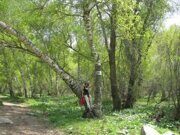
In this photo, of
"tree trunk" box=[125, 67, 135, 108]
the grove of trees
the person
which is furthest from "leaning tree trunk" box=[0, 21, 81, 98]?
"tree trunk" box=[125, 67, 135, 108]

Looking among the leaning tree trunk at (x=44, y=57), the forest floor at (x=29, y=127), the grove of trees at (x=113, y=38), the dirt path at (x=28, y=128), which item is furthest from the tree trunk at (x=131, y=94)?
the dirt path at (x=28, y=128)

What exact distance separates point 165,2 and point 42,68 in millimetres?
41402

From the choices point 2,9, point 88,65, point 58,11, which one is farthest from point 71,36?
point 58,11

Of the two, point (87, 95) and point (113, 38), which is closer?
point (87, 95)

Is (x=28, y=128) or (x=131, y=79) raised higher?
(x=131, y=79)

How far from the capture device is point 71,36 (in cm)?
5003

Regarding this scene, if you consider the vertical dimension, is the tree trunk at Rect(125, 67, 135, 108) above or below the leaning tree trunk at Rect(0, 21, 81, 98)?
below

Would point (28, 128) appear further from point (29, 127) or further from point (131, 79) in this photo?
point (131, 79)

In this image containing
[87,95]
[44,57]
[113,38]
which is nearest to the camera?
[87,95]

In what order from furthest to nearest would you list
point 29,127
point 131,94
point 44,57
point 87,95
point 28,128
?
point 131,94 < point 44,57 < point 87,95 < point 29,127 < point 28,128

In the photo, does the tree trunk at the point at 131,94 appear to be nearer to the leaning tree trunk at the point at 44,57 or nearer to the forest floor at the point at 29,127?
the leaning tree trunk at the point at 44,57

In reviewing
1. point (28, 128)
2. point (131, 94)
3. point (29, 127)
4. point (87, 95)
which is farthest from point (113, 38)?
point (28, 128)

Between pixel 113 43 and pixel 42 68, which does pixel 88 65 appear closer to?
pixel 42 68

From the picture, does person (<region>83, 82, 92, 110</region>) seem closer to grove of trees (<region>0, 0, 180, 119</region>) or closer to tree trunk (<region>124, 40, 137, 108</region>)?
grove of trees (<region>0, 0, 180, 119</region>)
